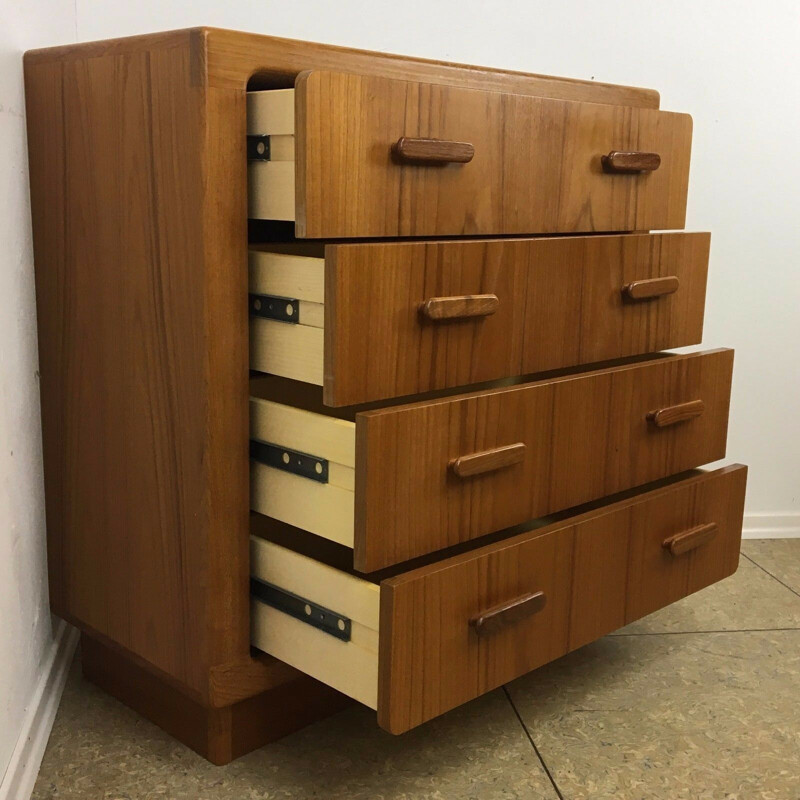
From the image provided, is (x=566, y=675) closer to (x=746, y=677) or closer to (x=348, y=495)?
(x=746, y=677)

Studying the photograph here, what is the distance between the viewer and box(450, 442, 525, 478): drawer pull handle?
36.8 inches

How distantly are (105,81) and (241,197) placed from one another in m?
0.20

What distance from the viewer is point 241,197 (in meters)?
0.90

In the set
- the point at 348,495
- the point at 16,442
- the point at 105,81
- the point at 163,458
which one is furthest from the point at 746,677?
the point at 105,81

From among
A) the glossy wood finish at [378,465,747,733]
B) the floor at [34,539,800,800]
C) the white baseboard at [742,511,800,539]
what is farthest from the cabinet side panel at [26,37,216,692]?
the white baseboard at [742,511,800,539]

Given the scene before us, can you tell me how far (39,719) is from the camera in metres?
1.07

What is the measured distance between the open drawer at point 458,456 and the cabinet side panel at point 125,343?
8 centimetres

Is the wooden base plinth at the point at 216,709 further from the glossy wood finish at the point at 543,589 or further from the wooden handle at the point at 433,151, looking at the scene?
the wooden handle at the point at 433,151

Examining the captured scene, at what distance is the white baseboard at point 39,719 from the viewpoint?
0.95 m

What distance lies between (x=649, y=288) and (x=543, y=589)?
0.37 meters

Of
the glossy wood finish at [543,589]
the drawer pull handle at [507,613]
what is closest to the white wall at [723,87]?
the glossy wood finish at [543,589]

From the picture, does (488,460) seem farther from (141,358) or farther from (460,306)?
(141,358)

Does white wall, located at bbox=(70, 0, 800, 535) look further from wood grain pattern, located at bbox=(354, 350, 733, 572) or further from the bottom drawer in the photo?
the bottom drawer

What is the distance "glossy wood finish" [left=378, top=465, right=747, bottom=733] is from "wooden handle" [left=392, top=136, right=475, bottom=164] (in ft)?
1.19
